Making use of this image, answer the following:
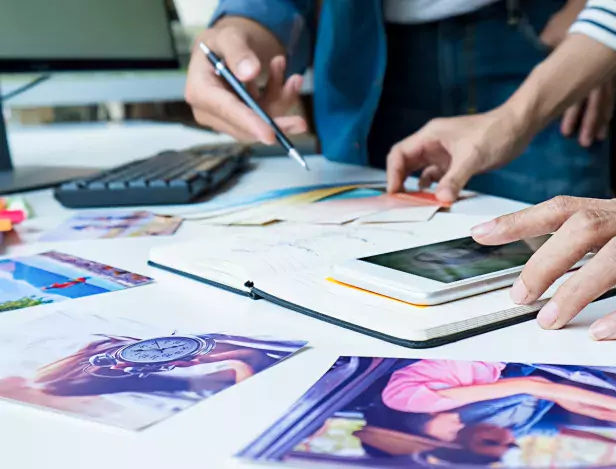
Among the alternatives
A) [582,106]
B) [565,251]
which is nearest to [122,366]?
[565,251]

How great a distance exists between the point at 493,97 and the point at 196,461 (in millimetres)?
1048

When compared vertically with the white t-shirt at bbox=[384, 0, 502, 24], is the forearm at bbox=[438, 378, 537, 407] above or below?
below

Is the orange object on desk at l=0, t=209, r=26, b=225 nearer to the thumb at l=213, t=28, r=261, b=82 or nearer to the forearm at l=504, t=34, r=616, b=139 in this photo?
the thumb at l=213, t=28, r=261, b=82

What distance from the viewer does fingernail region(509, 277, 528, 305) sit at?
491 millimetres

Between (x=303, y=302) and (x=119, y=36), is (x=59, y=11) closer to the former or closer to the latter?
(x=119, y=36)

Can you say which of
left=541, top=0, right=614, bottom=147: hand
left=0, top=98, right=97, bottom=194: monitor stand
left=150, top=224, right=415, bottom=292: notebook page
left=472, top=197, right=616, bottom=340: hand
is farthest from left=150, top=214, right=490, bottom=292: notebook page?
left=541, top=0, right=614, bottom=147: hand

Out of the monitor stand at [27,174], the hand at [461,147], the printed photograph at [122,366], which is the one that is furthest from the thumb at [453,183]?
the monitor stand at [27,174]

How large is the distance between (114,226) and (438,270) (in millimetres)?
427

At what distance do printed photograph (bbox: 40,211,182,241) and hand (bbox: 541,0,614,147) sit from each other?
67 centimetres

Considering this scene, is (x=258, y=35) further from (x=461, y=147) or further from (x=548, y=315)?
(x=548, y=315)

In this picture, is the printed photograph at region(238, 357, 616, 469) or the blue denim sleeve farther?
the blue denim sleeve

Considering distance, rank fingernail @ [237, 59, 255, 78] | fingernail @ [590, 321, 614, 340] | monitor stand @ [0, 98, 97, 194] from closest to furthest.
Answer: fingernail @ [590, 321, 614, 340] < fingernail @ [237, 59, 255, 78] < monitor stand @ [0, 98, 97, 194]

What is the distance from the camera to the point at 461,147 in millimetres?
922

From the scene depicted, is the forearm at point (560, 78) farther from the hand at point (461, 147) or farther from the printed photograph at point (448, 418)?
the printed photograph at point (448, 418)
